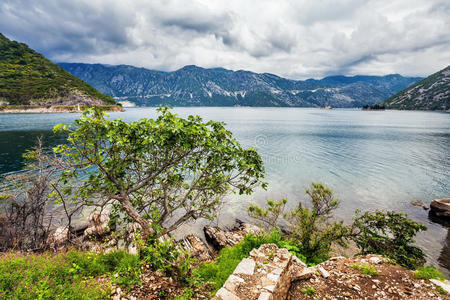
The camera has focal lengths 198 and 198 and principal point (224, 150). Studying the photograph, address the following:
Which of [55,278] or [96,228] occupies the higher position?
[55,278]

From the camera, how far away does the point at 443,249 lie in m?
16.7

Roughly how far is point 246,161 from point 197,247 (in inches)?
407

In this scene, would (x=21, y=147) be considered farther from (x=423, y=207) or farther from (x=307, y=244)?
(x=423, y=207)

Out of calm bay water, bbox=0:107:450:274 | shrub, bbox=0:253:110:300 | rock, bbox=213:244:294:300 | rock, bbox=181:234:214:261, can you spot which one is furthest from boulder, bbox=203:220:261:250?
shrub, bbox=0:253:110:300

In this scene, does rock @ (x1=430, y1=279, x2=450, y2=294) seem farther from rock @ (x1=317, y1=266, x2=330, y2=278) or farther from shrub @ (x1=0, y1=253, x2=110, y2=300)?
shrub @ (x1=0, y1=253, x2=110, y2=300)

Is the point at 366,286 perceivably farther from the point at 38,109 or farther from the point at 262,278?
the point at 38,109

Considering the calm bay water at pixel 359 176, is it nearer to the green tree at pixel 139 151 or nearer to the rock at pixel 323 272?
the green tree at pixel 139 151

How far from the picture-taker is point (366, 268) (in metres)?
8.52

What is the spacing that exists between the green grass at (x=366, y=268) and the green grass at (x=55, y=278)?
9109 mm

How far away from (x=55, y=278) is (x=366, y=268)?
11.8 meters

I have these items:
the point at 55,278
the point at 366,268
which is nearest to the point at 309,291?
the point at 366,268

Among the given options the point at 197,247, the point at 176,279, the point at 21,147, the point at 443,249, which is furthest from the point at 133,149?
the point at 21,147

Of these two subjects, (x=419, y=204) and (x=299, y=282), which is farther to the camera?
(x=419, y=204)

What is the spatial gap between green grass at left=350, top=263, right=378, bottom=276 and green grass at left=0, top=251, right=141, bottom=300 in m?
9.11
